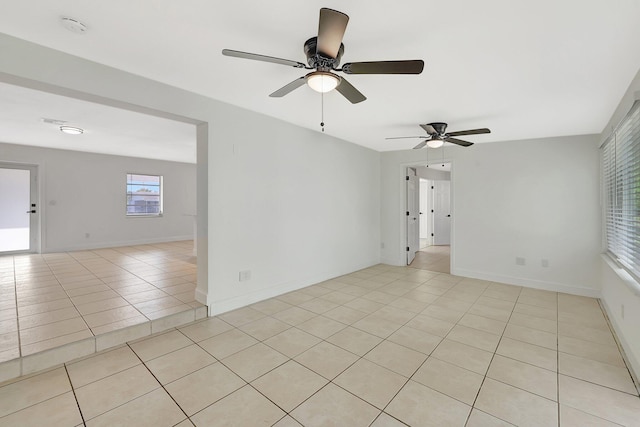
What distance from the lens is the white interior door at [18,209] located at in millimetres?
5824

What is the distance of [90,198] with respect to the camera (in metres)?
6.66

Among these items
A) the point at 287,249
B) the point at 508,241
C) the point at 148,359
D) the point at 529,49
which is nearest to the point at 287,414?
the point at 148,359

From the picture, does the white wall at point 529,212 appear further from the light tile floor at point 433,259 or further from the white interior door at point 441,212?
the white interior door at point 441,212

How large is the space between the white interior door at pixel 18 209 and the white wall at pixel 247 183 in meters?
5.56

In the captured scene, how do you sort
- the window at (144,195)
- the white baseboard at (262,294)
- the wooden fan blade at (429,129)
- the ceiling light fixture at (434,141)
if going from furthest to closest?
the window at (144,195)
the ceiling light fixture at (434,141)
the wooden fan blade at (429,129)
the white baseboard at (262,294)

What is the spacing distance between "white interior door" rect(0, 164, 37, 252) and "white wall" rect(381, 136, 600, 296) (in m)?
8.13

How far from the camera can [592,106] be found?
2969mm

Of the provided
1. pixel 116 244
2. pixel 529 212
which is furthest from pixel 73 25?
pixel 116 244

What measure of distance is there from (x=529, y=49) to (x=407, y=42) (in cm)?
89

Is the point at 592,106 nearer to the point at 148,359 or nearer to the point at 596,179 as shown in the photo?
the point at 596,179

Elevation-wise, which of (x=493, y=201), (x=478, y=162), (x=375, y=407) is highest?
(x=478, y=162)

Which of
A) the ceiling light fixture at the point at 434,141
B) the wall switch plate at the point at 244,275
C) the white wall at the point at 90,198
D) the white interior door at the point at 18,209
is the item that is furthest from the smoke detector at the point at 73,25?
the white interior door at the point at 18,209

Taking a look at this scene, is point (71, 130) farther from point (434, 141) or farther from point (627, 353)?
point (627, 353)

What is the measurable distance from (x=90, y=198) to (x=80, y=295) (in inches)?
174
